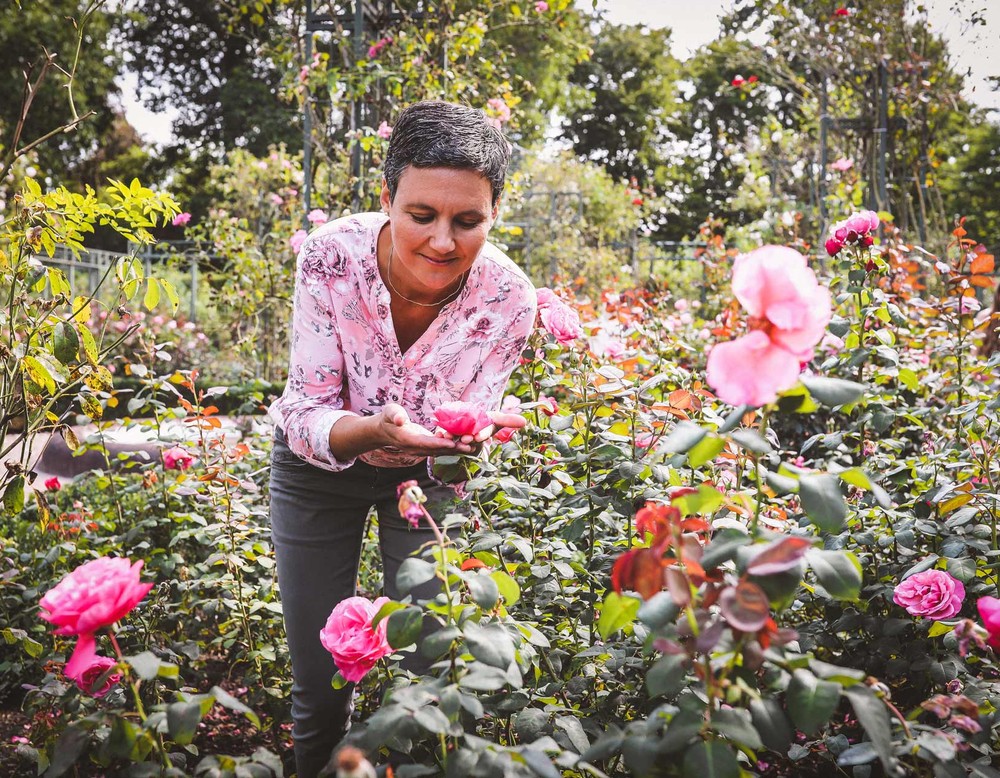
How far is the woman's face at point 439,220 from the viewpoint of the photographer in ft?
5.13

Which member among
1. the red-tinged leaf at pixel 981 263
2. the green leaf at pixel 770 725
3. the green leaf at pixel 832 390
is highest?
the red-tinged leaf at pixel 981 263

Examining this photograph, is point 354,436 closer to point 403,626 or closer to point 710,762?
point 403,626

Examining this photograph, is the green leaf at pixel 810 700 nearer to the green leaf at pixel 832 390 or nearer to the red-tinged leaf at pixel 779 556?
the red-tinged leaf at pixel 779 556

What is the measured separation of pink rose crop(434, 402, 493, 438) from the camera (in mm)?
1292

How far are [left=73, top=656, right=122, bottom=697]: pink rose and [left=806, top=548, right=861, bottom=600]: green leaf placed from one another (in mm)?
830

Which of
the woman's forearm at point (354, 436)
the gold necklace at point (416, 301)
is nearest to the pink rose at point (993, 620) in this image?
the woman's forearm at point (354, 436)

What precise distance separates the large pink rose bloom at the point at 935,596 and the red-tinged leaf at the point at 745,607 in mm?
821

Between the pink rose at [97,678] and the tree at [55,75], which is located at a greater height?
the tree at [55,75]

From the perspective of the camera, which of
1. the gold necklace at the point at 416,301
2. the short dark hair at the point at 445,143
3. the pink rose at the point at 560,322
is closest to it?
the short dark hair at the point at 445,143

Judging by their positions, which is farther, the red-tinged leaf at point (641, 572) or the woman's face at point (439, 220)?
the woman's face at point (439, 220)

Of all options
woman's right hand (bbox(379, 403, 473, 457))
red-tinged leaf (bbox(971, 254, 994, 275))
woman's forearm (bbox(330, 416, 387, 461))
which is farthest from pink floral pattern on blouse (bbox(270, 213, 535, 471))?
red-tinged leaf (bbox(971, 254, 994, 275))

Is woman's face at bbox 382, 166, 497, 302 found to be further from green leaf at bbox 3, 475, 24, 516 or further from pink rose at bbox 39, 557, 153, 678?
green leaf at bbox 3, 475, 24, 516

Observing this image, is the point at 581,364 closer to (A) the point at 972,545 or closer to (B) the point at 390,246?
(B) the point at 390,246

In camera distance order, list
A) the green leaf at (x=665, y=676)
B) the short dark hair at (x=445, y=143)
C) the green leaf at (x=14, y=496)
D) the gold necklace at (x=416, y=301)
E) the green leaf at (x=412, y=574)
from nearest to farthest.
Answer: the green leaf at (x=665, y=676) < the green leaf at (x=412, y=574) < the short dark hair at (x=445, y=143) < the gold necklace at (x=416, y=301) < the green leaf at (x=14, y=496)
